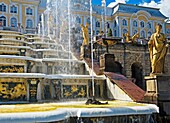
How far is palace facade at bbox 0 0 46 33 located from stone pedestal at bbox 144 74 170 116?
45.3m

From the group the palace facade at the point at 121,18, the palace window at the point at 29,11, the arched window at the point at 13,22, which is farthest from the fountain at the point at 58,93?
the palace facade at the point at 121,18

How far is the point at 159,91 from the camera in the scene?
9516 millimetres

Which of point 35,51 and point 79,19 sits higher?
point 79,19

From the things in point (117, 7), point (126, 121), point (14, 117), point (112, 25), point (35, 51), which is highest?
point (117, 7)

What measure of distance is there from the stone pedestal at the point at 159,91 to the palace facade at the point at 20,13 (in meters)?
45.3

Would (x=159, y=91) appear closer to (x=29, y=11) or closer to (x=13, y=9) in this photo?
(x=29, y=11)

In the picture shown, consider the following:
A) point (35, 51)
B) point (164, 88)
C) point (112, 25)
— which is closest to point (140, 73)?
point (35, 51)

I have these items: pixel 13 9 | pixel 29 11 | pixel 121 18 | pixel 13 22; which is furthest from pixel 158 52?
pixel 121 18

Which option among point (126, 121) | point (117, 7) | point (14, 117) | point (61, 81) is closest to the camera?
point (14, 117)

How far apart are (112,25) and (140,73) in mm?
39884

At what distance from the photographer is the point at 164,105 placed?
30.1 ft

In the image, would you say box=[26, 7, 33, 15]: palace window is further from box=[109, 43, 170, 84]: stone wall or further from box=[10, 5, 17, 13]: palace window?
box=[109, 43, 170, 84]: stone wall

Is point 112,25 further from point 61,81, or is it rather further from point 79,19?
point 61,81

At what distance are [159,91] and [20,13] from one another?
48026mm
